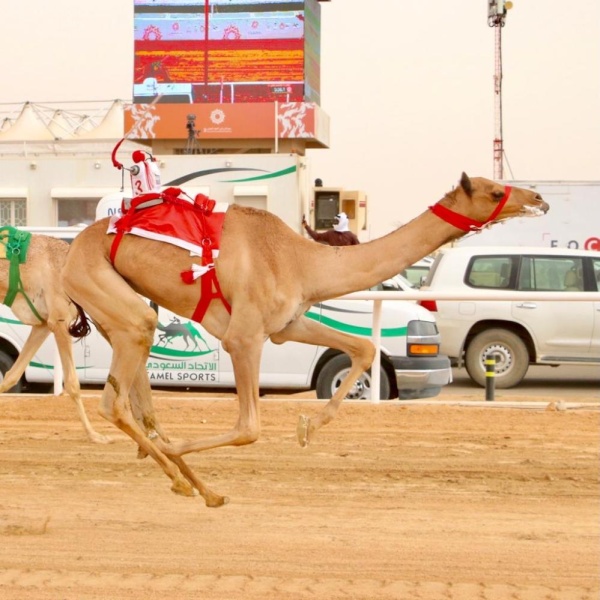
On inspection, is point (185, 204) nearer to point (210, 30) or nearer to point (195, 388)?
point (195, 388)

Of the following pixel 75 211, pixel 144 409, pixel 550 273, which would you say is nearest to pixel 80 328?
pixel 144 409

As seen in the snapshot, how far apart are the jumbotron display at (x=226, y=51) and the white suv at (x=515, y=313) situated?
75.4 ft

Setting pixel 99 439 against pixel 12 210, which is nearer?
pixel 99 439

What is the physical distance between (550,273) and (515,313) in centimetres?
92

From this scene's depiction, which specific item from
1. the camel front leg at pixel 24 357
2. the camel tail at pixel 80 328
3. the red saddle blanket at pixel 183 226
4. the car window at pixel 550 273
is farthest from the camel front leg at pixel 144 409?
the car window at pixel 550 273

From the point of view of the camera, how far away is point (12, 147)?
3484 centimetres

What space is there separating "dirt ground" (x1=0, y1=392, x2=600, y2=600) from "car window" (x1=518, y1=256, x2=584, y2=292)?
4.57m

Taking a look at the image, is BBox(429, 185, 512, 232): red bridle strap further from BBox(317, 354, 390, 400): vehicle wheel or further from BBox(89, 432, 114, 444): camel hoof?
BBox(317, 354, 390, 400): vehicle wheel

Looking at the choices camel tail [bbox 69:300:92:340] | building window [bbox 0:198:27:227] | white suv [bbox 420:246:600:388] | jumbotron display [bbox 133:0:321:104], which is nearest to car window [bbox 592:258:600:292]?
white suv [bbox 420:246:600:388]

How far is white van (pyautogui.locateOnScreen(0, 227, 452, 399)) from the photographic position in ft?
42.8

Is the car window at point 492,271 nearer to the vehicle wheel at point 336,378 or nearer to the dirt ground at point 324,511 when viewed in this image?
the vehicle wheel at point 336,378

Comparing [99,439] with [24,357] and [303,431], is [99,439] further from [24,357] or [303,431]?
[303,431]

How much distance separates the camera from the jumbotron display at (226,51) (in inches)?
1528

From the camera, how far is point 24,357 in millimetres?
11297
